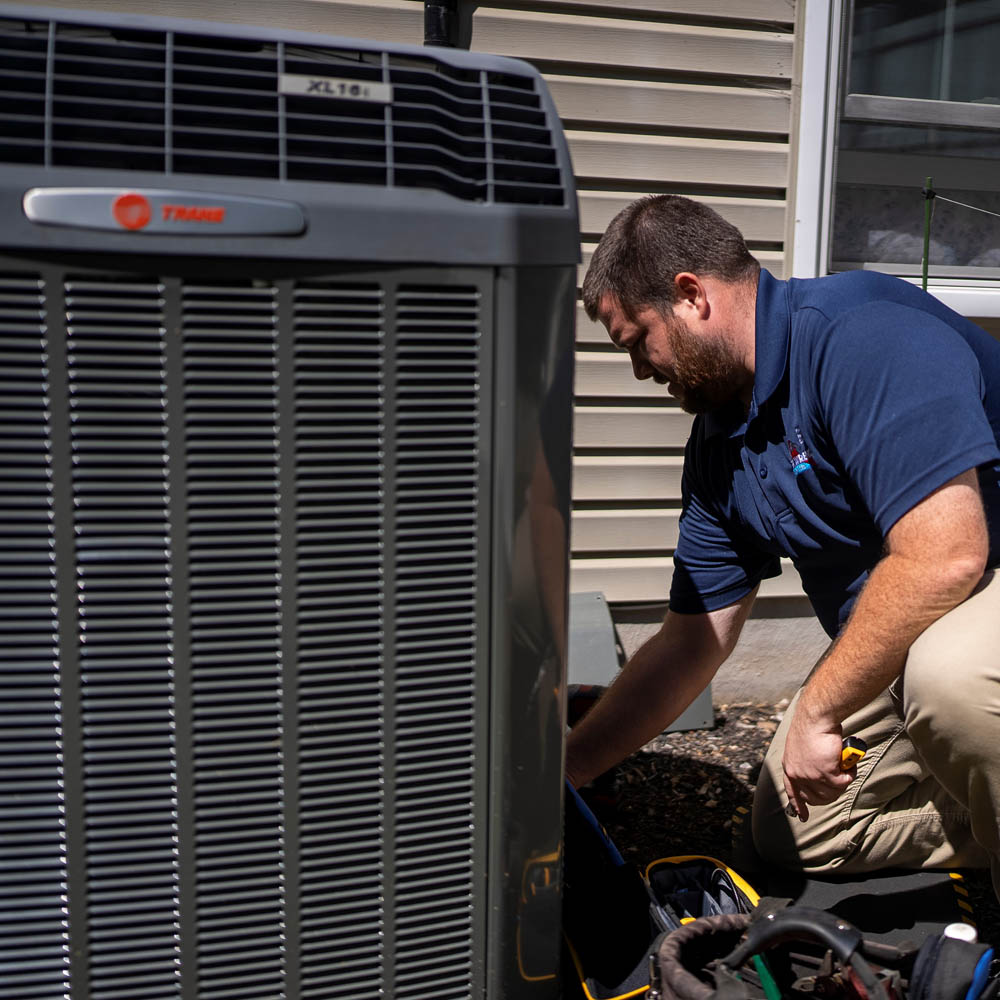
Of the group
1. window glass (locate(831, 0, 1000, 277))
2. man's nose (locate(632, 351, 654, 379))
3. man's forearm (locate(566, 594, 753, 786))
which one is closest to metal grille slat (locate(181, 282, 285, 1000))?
man's forearm (locate(566, 594, 753, 786))

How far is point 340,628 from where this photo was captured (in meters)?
1.29

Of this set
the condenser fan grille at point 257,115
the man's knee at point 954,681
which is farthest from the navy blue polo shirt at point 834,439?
the condenser fan grille at point 257,115

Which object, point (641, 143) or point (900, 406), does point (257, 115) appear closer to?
point (900, 406)

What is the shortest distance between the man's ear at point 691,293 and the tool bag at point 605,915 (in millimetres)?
979

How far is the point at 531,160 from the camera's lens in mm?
1370

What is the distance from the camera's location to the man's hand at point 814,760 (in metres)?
1.81

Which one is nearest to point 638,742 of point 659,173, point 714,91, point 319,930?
point 319,930

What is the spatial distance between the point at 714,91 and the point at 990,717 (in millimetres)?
2446

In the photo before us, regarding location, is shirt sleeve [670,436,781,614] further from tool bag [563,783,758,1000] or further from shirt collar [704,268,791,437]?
tool bag [563,783,758,1000]

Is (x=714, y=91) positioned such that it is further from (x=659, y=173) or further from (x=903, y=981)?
(x=903, y=981)

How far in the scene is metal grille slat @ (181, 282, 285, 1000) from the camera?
1.21m

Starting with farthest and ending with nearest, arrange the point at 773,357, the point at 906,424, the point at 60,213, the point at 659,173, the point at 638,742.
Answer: the point at 659,173 → the point at 638,742 → the point at 773,357 → the point at 906,424 → the point at 60,213

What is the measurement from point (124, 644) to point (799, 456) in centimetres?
135

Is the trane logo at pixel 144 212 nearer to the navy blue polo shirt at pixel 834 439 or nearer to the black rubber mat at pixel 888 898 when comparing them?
the navy blue polo shirt at pixel 834 439
